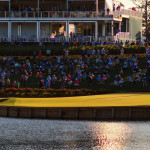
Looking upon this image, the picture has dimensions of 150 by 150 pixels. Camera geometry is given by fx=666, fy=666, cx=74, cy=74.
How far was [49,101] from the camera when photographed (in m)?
50.6

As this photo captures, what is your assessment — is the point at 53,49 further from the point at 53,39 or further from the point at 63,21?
the point at 63,21

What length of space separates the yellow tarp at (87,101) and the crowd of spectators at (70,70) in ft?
16.0

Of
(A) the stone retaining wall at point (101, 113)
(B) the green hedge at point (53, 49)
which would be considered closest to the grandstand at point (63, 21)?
(B) the green hedge at point (53, 49)

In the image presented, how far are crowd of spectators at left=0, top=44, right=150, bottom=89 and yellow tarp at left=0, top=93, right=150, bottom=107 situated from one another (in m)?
4.86

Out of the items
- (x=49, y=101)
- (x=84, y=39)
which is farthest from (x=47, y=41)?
(x=49, y=101)

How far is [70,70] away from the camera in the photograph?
207ft

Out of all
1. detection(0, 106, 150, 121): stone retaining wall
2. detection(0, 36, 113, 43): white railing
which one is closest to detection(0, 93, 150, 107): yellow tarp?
detection(0, 106, 150, 121): stone retaining wall

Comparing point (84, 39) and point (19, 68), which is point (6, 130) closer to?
point (19, 68)

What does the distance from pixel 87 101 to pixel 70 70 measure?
13204 millimetres

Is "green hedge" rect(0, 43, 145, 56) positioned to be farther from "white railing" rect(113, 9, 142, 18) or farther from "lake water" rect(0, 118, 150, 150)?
"lake water" rect(0, 118, 150, 150)

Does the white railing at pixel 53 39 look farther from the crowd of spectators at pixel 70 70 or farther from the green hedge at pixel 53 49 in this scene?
the crowd of spectators at pixel 70 70

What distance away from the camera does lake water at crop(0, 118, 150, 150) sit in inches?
1448

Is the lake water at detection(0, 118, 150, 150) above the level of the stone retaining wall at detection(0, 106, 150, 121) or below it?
below

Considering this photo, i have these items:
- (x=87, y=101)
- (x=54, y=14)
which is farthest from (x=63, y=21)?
(x=87, y=101)
